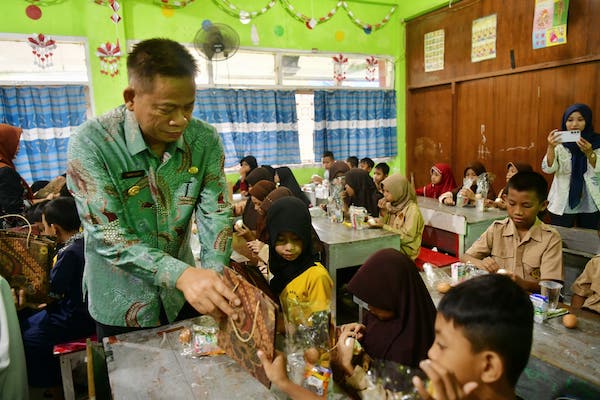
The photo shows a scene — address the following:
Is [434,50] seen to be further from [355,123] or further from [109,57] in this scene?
[109,57]

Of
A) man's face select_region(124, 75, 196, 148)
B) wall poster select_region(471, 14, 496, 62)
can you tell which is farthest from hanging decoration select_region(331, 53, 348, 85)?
man's face select_region(124, 75, 196, 148)

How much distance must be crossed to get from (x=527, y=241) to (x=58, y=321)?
8.60 feet

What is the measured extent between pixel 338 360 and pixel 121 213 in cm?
85

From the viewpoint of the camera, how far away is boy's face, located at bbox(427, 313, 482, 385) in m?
1.03

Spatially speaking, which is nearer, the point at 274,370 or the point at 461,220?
the point at 274,370

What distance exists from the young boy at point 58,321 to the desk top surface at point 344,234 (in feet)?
5.37

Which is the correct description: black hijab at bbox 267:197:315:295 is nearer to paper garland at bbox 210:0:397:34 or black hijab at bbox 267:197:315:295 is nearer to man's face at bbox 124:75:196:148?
man's face at bbox 124:75:196:148

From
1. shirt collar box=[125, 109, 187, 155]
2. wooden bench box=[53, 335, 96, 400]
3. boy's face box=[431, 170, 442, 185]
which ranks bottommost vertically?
wooden bench box=[53, 335, 96, 400]

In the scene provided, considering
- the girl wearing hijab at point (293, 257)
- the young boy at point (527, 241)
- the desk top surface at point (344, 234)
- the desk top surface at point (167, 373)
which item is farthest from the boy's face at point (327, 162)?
the desk top surface at point (167, 373)

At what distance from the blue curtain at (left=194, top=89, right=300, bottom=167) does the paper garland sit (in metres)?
1.14

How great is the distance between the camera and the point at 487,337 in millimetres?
1032

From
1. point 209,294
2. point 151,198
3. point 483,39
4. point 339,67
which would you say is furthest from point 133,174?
point 339,67

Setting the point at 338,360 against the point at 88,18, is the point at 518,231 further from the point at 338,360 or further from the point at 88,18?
the point at 88,18

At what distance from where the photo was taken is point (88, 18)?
17.9 ft
